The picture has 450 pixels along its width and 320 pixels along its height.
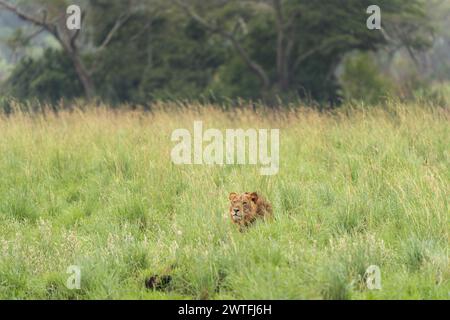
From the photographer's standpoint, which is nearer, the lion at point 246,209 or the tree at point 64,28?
the lion at point 246,209

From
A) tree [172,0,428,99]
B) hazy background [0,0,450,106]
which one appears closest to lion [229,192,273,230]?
hazy background [0,0,450,106]

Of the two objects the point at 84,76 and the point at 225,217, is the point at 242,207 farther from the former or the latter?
the point at 84,76

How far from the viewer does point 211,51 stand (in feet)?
86.5

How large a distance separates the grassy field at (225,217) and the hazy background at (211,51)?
14.0 meters

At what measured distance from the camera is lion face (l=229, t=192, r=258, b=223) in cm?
600

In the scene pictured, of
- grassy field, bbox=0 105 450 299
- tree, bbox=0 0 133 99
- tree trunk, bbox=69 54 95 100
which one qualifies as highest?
tree, bbox=0 0 133 99

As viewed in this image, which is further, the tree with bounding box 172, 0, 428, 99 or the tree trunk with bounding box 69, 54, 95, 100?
the tree trunk with bounding box 69, 54, 95, 100

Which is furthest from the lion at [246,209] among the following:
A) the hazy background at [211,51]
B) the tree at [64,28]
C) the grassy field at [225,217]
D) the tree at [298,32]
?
the tree at [64,28]

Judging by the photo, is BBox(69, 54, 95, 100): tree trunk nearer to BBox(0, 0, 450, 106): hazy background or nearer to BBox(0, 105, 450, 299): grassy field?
BBox(0, 0, 450, 106): hazy background

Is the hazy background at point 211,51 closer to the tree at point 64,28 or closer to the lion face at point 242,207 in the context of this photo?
the tree at point 64,28

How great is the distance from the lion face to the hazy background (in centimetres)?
1693

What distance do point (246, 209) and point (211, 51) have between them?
2085 centimetres

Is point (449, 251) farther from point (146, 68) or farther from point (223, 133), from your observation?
point (146, 68)

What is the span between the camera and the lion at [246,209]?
6016 mm
